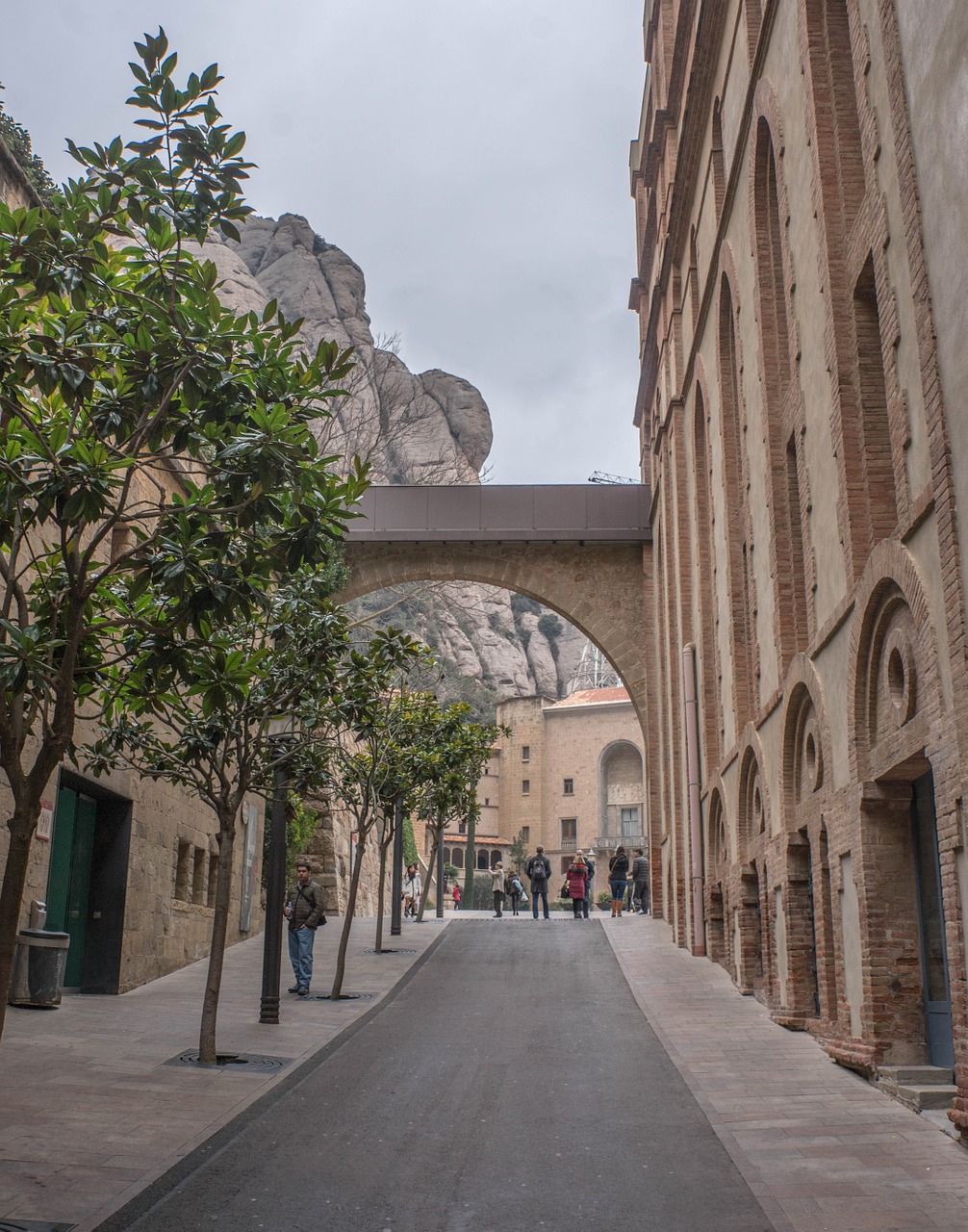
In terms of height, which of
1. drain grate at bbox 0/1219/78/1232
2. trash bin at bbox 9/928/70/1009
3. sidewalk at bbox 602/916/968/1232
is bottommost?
drain grate at bbox 0/1219/78/1232

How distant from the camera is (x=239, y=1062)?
1049 cm

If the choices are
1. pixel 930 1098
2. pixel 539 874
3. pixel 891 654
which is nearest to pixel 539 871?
pixel 539 874

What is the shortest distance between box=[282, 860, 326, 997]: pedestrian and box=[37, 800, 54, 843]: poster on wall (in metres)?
3.19

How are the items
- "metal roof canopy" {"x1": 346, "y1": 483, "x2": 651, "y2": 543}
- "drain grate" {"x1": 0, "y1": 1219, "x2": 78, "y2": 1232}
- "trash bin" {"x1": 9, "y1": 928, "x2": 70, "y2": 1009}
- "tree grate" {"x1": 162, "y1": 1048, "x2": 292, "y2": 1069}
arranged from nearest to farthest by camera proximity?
"drain grate" {"x1": 0, "y1": 1219, "x2": 78, "y2": 1232} < "tree grate" {"x1": 162, "y1": 1048, "x2": 292, "y2": 1069} < "trash bin" {"x1": 9, "y1": 928, "x2": 70, "y2": 1009} < "metal roof canopy" {"x1": 346, "y1": 483, "x2": 651, "y2": 543}

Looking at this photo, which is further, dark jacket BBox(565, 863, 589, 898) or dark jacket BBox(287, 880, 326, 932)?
dark jacket BBox(565, 863, 589, 898)

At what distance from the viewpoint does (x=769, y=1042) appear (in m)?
11.4

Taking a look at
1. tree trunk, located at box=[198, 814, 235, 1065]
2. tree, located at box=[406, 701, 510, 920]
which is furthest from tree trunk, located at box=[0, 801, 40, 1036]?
tree, located at box=[406, 701, 510, 920]

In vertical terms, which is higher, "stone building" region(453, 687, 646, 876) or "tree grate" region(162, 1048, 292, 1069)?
"stone building" region(453, 687, 646, 876)

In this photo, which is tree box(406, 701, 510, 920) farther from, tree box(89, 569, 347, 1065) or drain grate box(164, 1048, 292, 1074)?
drain grate box(164, 1048, 292, 1074)

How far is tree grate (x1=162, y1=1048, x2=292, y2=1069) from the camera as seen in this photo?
10175 mm

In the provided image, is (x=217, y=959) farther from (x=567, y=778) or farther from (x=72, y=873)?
(x=567, y=778)

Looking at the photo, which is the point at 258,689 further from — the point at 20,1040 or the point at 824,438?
the point at 824,438

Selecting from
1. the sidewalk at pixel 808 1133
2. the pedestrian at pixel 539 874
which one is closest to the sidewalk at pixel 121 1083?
the sidewalk at pixel 808 1133

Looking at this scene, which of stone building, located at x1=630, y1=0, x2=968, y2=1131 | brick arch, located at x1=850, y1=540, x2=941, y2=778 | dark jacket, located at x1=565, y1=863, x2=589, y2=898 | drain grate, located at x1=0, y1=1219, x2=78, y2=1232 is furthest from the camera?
dark jacket, located at x1=565, y1=863, x2=589, y2=898
